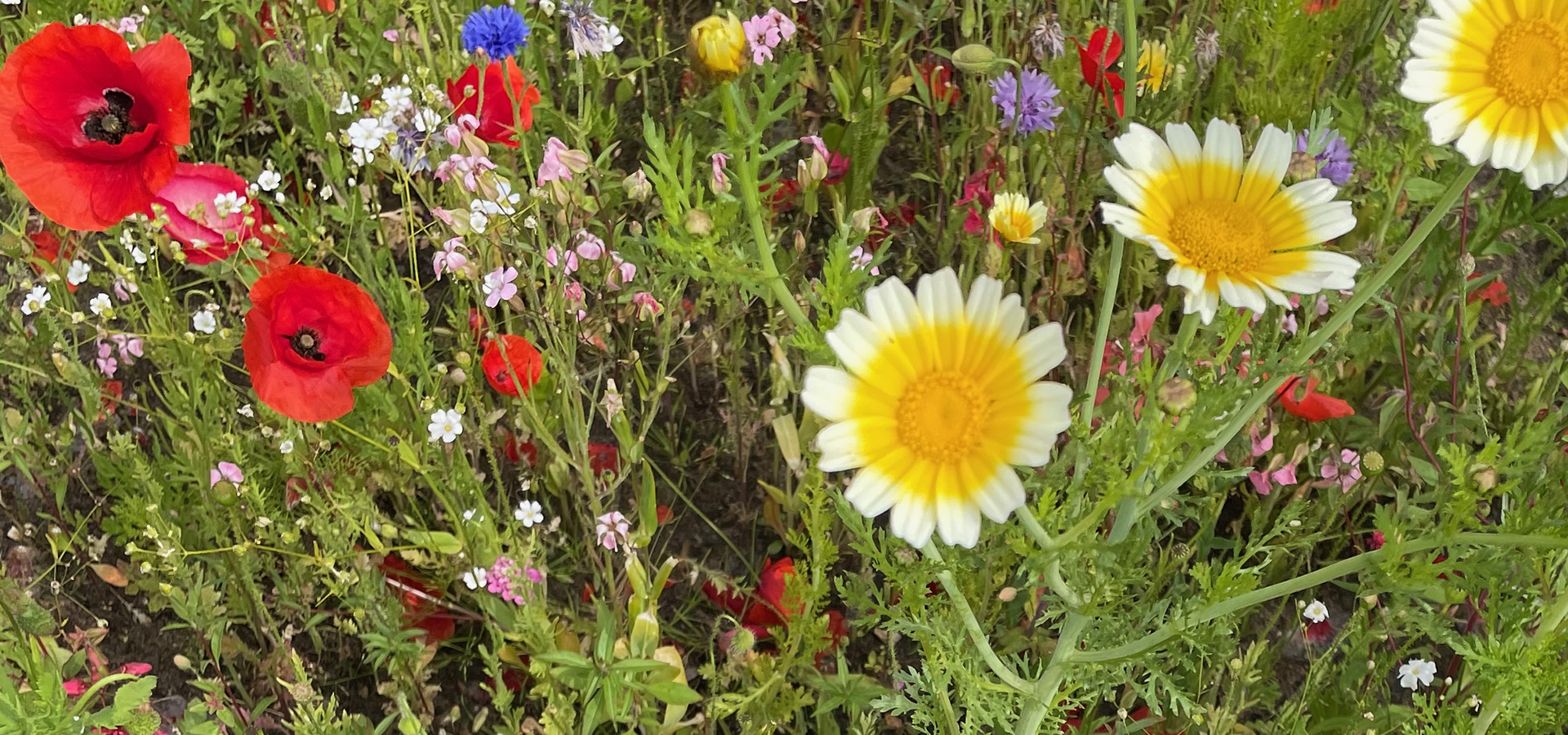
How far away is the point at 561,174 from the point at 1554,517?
3.07ft

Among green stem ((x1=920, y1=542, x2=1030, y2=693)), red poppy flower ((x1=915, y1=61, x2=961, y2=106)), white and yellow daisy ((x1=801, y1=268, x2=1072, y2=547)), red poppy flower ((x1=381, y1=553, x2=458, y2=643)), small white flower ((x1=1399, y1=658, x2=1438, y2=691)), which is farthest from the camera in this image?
red poppy flower ((x1=915, y1=61, x2=961, y2=106))

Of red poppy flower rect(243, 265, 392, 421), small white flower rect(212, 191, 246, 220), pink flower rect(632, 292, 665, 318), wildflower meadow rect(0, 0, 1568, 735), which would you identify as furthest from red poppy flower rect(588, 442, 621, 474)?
small white flower rect(212, 191, 246, 220)

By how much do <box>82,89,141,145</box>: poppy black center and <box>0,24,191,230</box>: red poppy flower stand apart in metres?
0.05

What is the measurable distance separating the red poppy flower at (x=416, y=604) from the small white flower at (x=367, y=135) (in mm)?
502

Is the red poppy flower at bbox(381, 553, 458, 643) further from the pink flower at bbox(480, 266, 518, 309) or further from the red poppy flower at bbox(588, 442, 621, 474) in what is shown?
the pink flower at bbox(480, 266, 518, 309)

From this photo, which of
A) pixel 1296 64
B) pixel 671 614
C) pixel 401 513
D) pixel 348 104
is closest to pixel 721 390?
pixel 671 614

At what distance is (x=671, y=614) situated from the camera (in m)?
1.39

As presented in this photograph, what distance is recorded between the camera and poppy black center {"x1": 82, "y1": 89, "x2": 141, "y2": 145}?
3.67ft

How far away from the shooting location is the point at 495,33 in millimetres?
1135

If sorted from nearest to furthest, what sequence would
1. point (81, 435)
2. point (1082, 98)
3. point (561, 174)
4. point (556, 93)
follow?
point (561, 174)
point (1082, 98)
point (81, 435)
point (556, 93)

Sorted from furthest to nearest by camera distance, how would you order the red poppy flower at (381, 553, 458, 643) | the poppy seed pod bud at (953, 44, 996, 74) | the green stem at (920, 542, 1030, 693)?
the red poppy flower at (381, 553, 458, 643) → the poppy seed pod bud at (953, 44, 996, 74) → the green stem at (920, 542, 1030, 693)

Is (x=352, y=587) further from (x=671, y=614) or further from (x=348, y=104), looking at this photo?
(x=348, y=104)

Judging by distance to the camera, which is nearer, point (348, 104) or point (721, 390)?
point (348, 104)

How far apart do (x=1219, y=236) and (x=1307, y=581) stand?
267 mm
